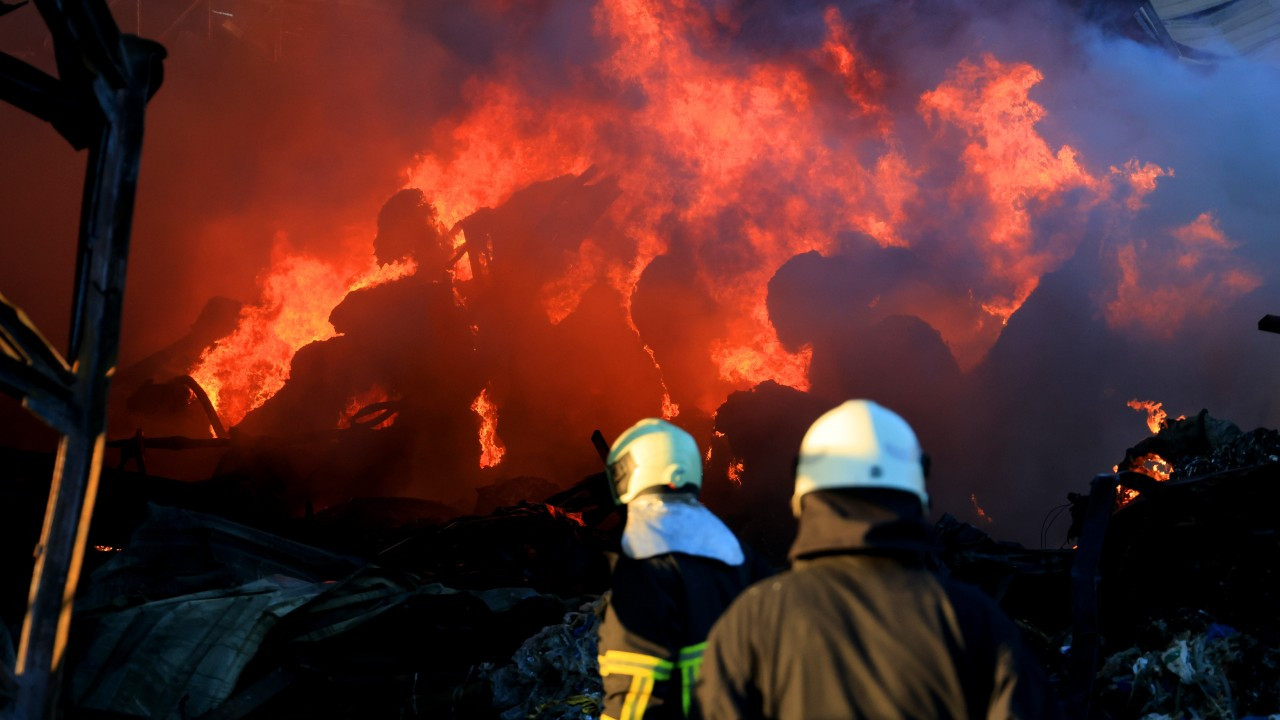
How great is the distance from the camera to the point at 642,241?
88.6 feet

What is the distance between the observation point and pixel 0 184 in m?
23.9

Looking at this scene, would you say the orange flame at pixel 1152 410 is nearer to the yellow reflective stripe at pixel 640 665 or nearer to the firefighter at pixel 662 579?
the firefighter at pixel 662 579

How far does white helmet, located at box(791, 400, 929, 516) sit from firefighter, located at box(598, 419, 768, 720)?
0.91m

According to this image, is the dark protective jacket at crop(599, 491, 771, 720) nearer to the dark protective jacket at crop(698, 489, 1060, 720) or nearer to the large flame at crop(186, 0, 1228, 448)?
the dark protective jacket at crop(698, 489, 1060, 720)

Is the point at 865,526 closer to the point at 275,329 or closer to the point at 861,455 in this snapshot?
the point at 861,455

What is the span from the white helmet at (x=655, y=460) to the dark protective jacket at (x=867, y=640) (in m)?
1.17

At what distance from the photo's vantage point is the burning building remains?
73.7 feet

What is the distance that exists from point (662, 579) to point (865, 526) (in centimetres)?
113

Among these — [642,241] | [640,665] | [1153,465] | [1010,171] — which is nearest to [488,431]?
[642,241]

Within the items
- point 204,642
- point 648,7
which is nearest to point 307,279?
point 648,7

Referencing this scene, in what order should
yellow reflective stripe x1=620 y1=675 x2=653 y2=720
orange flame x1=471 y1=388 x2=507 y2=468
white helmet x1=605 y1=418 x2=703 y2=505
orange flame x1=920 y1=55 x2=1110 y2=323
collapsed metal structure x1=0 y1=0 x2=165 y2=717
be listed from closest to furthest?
yellow reflective stripe x1=620 y1=675 x2=653 y2=720 → white helmet x1=605 y1=418 x2=703 y2=505 → collapsed metal structure x1=0 y1=0 x2=165 y2=717 → orange flame x1=920 y1=55 x2=1110 y2=323 → orange flame x1=471 y1=388 x2=507 y2=468

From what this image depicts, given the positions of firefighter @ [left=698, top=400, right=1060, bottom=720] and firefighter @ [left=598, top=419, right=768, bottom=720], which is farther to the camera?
firefighter @ [left=598, top=419, right=768, bottom=720]

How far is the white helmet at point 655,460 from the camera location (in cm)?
329

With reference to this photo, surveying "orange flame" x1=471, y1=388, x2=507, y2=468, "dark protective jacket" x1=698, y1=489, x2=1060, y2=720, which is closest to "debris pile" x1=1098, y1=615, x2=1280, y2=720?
"dark protective jacket" x1=698, y1=489, x2=1060, y2=720
